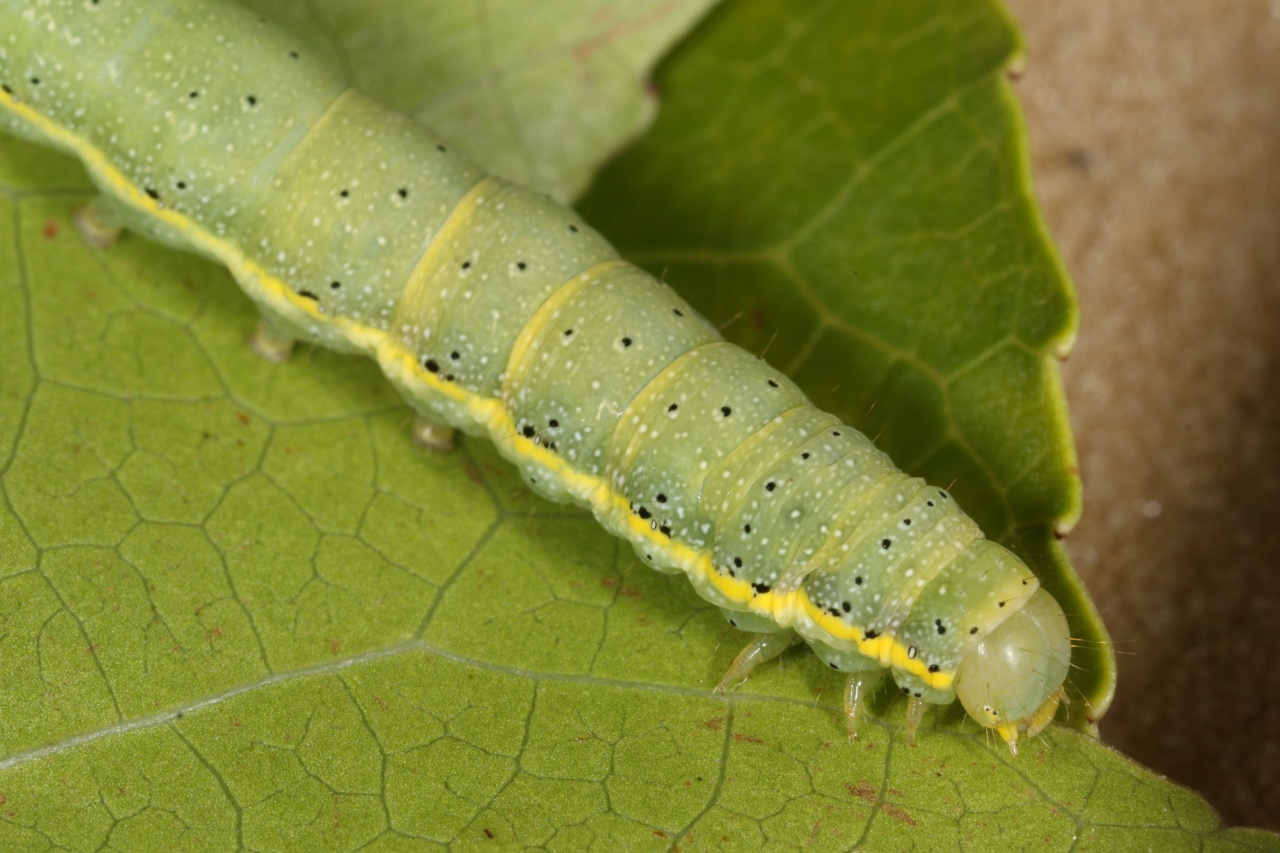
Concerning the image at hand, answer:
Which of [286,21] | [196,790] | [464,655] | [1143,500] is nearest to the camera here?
[196,790]

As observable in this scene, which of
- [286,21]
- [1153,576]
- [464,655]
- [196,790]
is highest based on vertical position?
[1153,576]

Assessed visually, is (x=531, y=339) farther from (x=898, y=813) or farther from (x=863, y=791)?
(x=898, y=813)

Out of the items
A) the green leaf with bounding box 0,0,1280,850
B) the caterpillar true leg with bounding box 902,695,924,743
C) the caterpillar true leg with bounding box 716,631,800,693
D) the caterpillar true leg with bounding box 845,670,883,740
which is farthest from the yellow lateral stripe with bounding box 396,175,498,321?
the caterpillar true leg with bounding box 902,695,924,743

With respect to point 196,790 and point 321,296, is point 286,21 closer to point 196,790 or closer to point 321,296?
point 321,296

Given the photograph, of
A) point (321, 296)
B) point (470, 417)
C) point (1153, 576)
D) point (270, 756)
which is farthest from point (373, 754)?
point (1153, 576)

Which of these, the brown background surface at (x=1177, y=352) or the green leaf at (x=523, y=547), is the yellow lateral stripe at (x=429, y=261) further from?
the brown background surface at (x=1177, y=352)

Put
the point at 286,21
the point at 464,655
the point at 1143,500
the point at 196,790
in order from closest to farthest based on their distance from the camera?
the point at 196,790 → the point at 464,655 → the point at 286,21 → the point at 1143,500

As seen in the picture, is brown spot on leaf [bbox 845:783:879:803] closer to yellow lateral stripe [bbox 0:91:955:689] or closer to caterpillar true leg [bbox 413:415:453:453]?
yellow lateral stripe [bbox 0:91:955:689]
